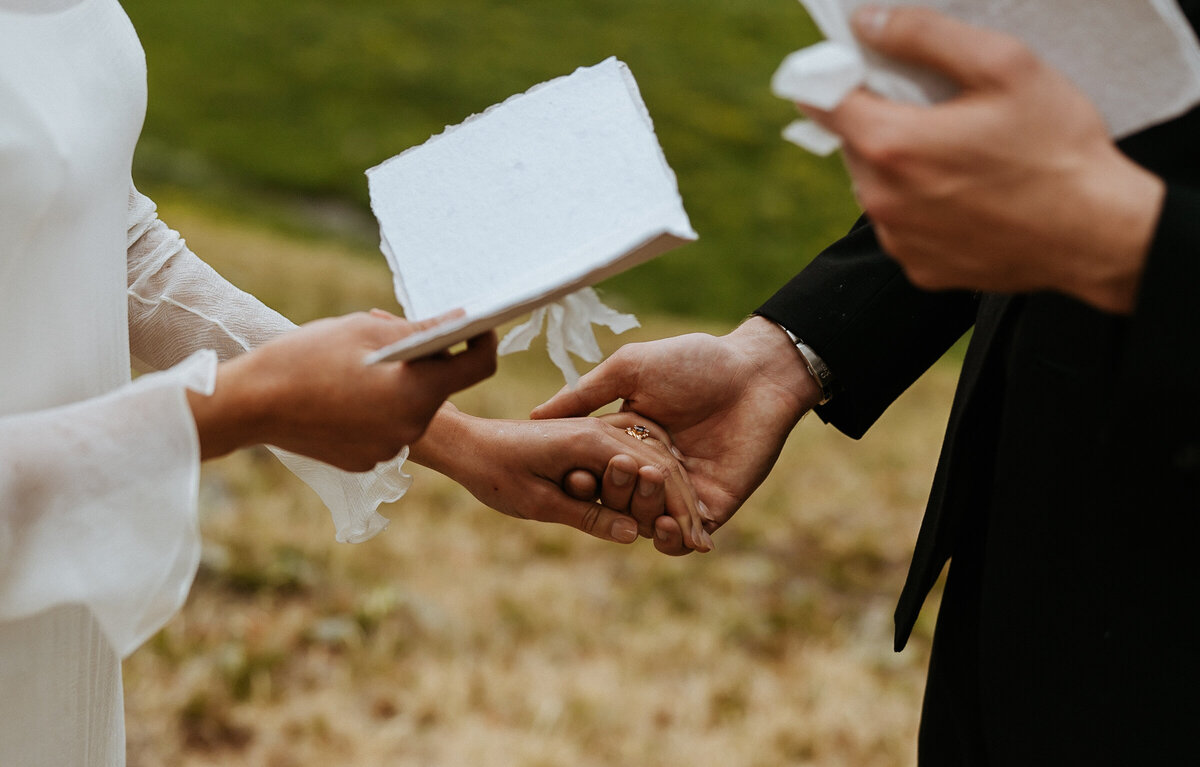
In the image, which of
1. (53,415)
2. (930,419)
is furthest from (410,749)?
(930,419)

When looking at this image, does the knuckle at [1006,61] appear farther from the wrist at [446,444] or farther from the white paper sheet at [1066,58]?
the wrist at [446,444]

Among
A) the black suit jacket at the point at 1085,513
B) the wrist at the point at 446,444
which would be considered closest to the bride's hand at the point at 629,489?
the wrist at the point at 446,444

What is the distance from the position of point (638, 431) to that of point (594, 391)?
→ 0.37 feet

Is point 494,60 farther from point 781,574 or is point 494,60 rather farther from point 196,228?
point 781,574

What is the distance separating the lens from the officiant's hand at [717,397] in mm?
2031

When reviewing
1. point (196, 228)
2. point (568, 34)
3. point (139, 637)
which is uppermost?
point (139, 637)

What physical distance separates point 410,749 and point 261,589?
2.92 feet

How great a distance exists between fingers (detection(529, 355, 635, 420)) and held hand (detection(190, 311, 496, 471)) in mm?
827

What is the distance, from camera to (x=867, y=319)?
187cm

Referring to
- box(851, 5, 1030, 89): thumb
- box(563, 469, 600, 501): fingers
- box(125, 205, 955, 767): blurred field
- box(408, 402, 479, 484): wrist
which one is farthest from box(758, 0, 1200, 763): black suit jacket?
box(125, 205, 955, 767): blurred field

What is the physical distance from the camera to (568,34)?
1439 centimetres

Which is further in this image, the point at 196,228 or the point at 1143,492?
the point at 196,228

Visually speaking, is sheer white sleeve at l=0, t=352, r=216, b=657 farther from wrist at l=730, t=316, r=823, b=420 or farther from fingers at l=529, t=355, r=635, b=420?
wrist at l=730, t=316, r=823, b=420

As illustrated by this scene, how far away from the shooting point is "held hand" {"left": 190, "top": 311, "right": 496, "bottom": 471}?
1.21 meters
